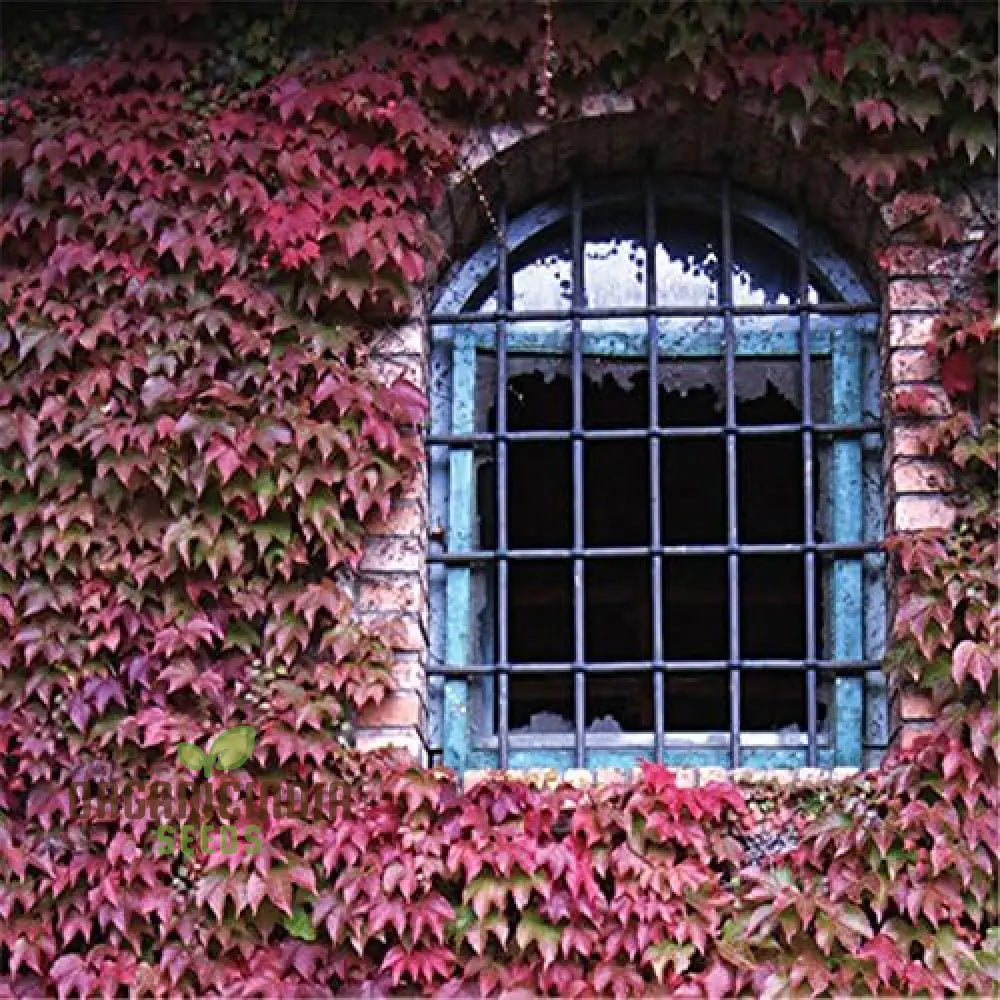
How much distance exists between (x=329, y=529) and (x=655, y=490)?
73 cm

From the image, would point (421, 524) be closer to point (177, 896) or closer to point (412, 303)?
point (412, 303)

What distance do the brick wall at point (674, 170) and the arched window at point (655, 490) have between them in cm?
6

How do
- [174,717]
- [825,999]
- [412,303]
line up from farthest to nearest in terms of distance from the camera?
[412,303]
[174,717]
[825,999]

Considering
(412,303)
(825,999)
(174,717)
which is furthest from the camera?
(412,303)

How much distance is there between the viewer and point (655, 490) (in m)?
4.37

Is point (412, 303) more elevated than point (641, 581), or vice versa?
point (412, 303)

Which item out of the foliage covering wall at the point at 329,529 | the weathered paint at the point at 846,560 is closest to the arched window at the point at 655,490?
the weathered paint at the point at 846,560

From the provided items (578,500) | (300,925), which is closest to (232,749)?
(300,925)

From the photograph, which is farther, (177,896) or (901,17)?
(901,17)

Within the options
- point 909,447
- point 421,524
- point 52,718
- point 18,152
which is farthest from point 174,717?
point 909,447

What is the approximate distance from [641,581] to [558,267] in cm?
78

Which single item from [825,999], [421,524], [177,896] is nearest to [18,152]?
[421,524]

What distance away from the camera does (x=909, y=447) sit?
4250 mm

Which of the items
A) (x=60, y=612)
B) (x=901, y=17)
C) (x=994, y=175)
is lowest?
(x=60, y=612)
